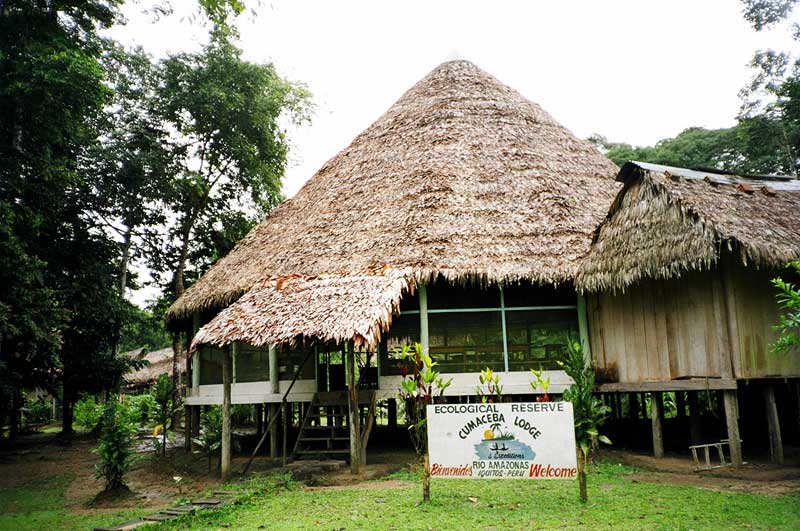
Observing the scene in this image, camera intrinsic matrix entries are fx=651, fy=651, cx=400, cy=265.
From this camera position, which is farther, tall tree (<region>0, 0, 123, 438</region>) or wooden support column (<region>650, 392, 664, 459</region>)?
tall tree (<region>0, 0, 123, 438</region>)

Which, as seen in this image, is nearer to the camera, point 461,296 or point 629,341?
point 629,341

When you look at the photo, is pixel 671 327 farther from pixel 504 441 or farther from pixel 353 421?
pixel 353 421

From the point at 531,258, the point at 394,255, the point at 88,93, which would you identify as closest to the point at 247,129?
the point at 88,93

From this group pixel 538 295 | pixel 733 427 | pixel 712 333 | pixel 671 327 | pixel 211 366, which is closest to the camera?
Result: pixel 733 427

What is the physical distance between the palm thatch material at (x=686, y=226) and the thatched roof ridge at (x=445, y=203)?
34.6 inches

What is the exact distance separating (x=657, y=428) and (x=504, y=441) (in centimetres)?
428

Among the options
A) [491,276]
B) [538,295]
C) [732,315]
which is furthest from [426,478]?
[538,295]

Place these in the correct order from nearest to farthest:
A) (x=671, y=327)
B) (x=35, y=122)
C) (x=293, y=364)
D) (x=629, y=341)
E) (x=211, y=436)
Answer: (x=671, y=327) → (x=629, y=341) → (x=211, y=436) → (x=293, y=364) → (x=35, y=122)

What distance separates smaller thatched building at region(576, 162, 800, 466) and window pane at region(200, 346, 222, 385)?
7.17 meters

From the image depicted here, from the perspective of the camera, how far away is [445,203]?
12008mm

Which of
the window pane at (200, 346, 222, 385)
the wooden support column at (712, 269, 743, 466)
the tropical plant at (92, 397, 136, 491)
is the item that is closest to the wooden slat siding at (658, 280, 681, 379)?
the wooden support column at (712, 269, 743, 466)

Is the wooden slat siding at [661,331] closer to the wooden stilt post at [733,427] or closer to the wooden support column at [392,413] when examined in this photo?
the wooden stilt post at [733,427]

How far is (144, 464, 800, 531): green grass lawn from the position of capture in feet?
19.8

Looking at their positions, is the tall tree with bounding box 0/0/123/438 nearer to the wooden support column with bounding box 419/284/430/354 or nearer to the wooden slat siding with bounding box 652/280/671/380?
the wooden support column with bounding box 419/284/430/354
